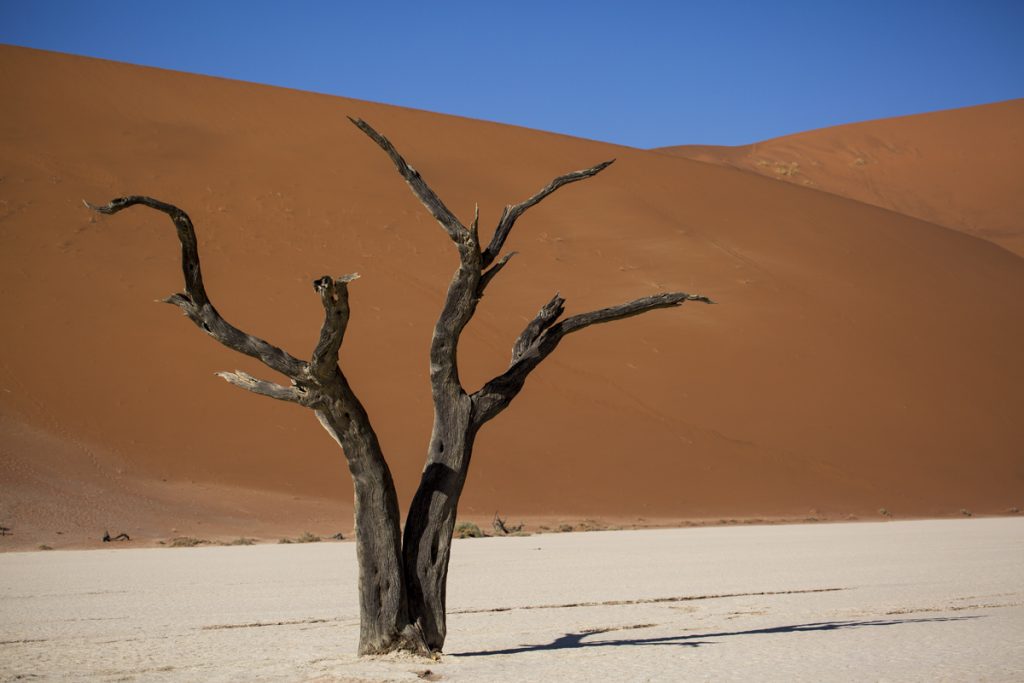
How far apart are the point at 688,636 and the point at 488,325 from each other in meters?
19.8

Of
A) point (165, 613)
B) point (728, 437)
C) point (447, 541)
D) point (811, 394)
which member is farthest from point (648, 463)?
point (447, 541)

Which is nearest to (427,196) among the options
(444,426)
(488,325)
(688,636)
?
(444,426)

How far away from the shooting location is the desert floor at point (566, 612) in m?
6.84

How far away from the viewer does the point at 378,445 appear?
6.91 meters

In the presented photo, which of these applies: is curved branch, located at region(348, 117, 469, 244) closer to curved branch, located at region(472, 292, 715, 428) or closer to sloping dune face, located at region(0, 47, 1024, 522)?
curved branch, located at region(472, 292, 715, 428)

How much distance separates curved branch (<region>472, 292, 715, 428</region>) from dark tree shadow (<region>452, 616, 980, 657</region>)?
64.0 inches

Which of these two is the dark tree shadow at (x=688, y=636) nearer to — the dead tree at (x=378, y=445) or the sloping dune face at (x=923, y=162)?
the dead tree at (x=378, y=445)

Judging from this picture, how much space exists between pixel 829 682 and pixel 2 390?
20051mm

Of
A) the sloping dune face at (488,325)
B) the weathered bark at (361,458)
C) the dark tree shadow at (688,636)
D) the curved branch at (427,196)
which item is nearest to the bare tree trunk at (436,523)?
the weathered bark at (361,458)

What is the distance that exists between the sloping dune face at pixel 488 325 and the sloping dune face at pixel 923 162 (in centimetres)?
1927

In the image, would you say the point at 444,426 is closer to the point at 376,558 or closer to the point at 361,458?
the point at 361,458

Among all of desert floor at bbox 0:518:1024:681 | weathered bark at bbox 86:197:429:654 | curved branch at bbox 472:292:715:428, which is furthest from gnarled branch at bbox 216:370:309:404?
desert floor at bbox 0:518:1024:681

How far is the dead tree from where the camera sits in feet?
22.6

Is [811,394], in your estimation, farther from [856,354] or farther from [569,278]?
[569,278]
